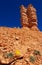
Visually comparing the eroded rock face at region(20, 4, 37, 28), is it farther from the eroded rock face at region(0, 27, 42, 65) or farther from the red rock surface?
the eroded rock face at region(0, 27, 42, 65)

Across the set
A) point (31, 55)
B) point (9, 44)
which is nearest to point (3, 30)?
point (9, 44)

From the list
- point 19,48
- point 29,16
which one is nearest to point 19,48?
point 19,48

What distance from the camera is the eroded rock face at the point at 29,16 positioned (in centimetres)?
4566

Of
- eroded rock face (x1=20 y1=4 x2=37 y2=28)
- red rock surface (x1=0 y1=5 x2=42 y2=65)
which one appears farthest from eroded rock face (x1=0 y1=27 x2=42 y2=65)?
eroded rock face (x1=20 y1=4 x2=37 y2=28)

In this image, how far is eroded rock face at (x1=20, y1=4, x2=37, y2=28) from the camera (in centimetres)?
4566

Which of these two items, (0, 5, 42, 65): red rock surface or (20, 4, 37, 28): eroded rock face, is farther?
(20, 4, 37, 28): eroded rock face

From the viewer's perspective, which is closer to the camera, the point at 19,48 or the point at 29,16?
the point at 19,48

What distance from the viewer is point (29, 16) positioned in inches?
1842

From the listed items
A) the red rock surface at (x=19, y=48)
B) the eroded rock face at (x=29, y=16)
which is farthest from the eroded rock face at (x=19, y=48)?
the eroded rock face at (x=29, y=16)

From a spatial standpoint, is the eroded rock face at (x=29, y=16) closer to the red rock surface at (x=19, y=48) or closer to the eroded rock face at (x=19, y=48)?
the red rock surface at (x=19, y=48)

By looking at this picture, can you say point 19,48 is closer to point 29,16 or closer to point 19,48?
point 19,48

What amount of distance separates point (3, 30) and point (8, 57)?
36.4ft

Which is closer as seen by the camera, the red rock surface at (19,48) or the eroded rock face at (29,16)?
the red rock surface at (19,48)

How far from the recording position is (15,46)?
26391 mm
